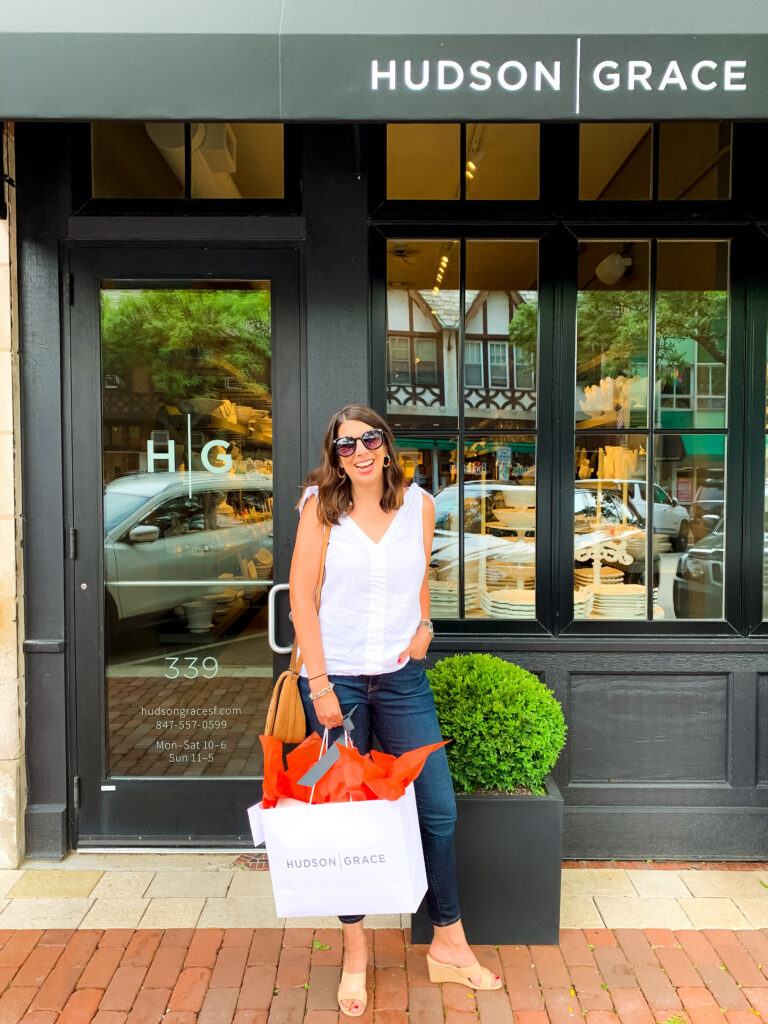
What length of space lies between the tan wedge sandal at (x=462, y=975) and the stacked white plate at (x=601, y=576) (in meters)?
1.69

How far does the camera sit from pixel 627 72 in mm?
2539

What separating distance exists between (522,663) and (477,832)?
94 centimetres

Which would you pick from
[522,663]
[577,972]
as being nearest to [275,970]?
Answer: [577,972]

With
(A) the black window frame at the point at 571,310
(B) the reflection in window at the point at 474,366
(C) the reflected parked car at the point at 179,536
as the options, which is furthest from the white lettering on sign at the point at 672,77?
(C) the reflected parked car at the point at 179,536

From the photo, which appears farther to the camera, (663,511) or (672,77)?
(663,511)

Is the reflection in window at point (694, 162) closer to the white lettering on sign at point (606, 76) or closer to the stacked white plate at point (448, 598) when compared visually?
the white lettering on sign at point (606, 76)

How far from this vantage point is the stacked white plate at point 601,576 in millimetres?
3652

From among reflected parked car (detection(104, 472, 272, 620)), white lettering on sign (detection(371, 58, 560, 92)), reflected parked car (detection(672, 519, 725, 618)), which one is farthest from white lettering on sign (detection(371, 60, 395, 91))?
reflected parked car (detection(672, 519, 725, 618))

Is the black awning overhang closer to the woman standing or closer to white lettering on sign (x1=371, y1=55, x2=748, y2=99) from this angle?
white lettering on sign (x1=371, y1=55, x2=748, y2=99)

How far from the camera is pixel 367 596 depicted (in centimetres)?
250

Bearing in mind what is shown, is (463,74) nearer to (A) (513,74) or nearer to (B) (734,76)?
(A) (513,74)

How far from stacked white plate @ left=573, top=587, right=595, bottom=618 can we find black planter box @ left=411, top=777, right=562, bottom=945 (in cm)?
101

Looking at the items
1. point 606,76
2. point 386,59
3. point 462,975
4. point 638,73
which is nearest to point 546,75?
point 606,76

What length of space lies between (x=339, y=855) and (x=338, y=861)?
0.02m
